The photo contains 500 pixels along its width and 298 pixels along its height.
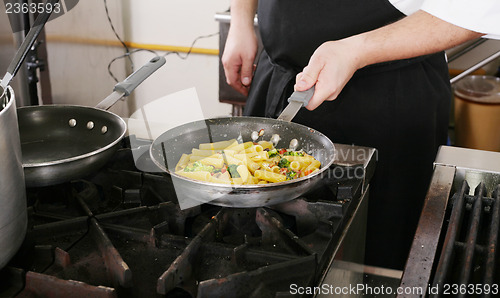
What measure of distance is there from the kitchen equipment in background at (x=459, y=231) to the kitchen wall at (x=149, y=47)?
2193 mm

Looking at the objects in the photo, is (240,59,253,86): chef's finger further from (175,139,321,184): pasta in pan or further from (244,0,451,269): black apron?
(175,139,321,184): pasta in pan

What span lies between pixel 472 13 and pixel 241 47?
648mm

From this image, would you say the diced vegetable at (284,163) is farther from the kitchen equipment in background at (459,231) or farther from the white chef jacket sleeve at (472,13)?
the white chef jacket sleeve at (472,13)

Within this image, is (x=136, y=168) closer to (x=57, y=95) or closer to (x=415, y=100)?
(x=415, y=100)

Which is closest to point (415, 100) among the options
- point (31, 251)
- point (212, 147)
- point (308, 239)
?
point (212, 147)

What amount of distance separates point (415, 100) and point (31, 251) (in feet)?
3.53

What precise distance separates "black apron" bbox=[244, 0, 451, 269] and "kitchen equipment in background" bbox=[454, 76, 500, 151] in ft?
4.46

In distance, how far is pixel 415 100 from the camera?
4.88ft

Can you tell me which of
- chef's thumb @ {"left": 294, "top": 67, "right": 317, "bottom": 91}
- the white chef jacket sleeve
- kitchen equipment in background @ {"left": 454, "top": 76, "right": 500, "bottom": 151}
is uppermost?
the white chef jacket sleeve

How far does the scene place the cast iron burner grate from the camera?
704mm

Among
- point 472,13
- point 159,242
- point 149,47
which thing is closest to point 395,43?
point 472,13

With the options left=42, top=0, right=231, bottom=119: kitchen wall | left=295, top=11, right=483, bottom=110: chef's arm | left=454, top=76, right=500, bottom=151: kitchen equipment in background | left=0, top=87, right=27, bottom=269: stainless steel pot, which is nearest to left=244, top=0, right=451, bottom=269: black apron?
left=295, top=11, right=483, bottom=110: chef's arm

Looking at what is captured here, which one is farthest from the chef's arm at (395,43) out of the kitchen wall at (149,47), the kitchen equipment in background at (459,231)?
the kitchen wall at (149,47)

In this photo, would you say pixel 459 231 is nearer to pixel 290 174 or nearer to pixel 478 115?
pixel 290 174
